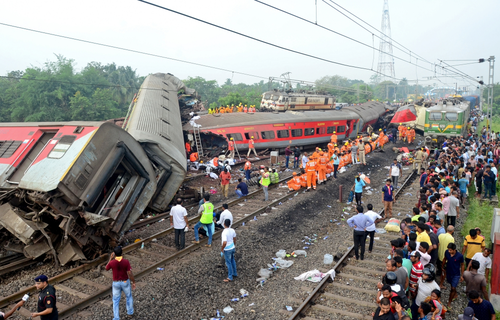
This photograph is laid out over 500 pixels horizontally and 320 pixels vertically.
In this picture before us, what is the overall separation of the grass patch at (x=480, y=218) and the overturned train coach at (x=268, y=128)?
11228 millimetres

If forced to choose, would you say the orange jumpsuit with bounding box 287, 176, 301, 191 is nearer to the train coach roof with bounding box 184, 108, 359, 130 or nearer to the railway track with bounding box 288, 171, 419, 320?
the railway track with bounding box 288, 171, 419, 320

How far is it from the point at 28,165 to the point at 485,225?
41.2ft

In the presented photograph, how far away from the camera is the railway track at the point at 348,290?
634 centimetres

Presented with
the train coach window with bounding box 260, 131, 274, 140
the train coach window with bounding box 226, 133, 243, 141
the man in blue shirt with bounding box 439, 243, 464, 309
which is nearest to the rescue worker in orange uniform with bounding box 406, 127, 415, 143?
the train coach window with bounding box 260, 131, 274, 140

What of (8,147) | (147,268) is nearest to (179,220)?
(147,268)

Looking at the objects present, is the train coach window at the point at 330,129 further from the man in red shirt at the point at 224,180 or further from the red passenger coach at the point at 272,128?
the man in red shirt at the point at 224,180

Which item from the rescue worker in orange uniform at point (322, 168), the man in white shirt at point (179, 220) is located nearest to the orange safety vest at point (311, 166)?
the rescue worker in orange uniform at point (322, 168)

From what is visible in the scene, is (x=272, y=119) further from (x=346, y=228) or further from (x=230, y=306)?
(x=230, y=306)

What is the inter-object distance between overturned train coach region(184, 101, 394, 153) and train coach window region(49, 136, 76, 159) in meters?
12.4

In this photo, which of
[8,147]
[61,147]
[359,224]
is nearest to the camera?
[61,147]

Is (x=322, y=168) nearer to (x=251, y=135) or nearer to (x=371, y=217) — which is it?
(x=251, y=135)

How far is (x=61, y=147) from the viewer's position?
26.2ft

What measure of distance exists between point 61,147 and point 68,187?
125 cm

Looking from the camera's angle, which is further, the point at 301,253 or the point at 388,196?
the point at 388,196
